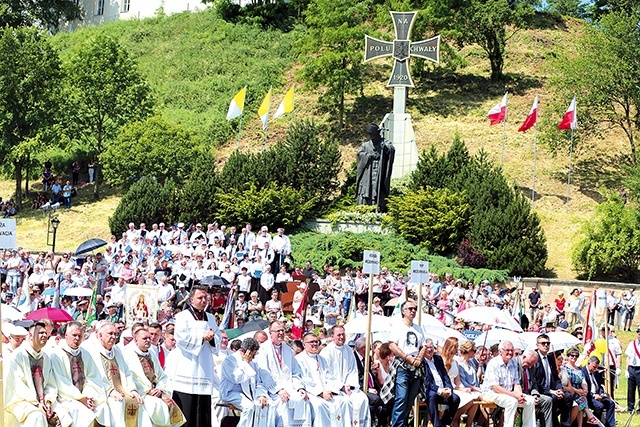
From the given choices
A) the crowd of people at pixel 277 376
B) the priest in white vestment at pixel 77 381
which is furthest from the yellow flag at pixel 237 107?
the priest in white vestment at pixel 77 381

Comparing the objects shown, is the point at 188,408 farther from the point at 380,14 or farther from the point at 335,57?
the point at 380,14

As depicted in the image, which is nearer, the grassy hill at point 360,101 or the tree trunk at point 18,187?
the grassy hill at point 360,101

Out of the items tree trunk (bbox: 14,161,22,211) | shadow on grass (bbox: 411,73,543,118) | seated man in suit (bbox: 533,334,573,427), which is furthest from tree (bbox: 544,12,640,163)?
seated man in suit (bbox: 533,334,573,427)

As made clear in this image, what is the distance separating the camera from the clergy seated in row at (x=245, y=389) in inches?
474

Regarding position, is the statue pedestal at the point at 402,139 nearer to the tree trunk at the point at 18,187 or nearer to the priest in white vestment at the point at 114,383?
the tree trunk at the point at 18,187

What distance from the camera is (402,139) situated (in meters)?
38.6

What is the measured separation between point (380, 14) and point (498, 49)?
23.2ft

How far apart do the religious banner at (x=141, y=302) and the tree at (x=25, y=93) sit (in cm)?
2767

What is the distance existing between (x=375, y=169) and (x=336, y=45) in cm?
1613

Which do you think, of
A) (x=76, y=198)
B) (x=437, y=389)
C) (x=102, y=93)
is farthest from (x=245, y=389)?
(x=102, y=93)

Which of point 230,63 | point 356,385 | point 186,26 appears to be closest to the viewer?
point 356,385

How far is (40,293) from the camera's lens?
24.2 m

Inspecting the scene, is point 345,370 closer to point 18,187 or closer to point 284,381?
point 284,381

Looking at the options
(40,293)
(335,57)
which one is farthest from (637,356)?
(335,57)
